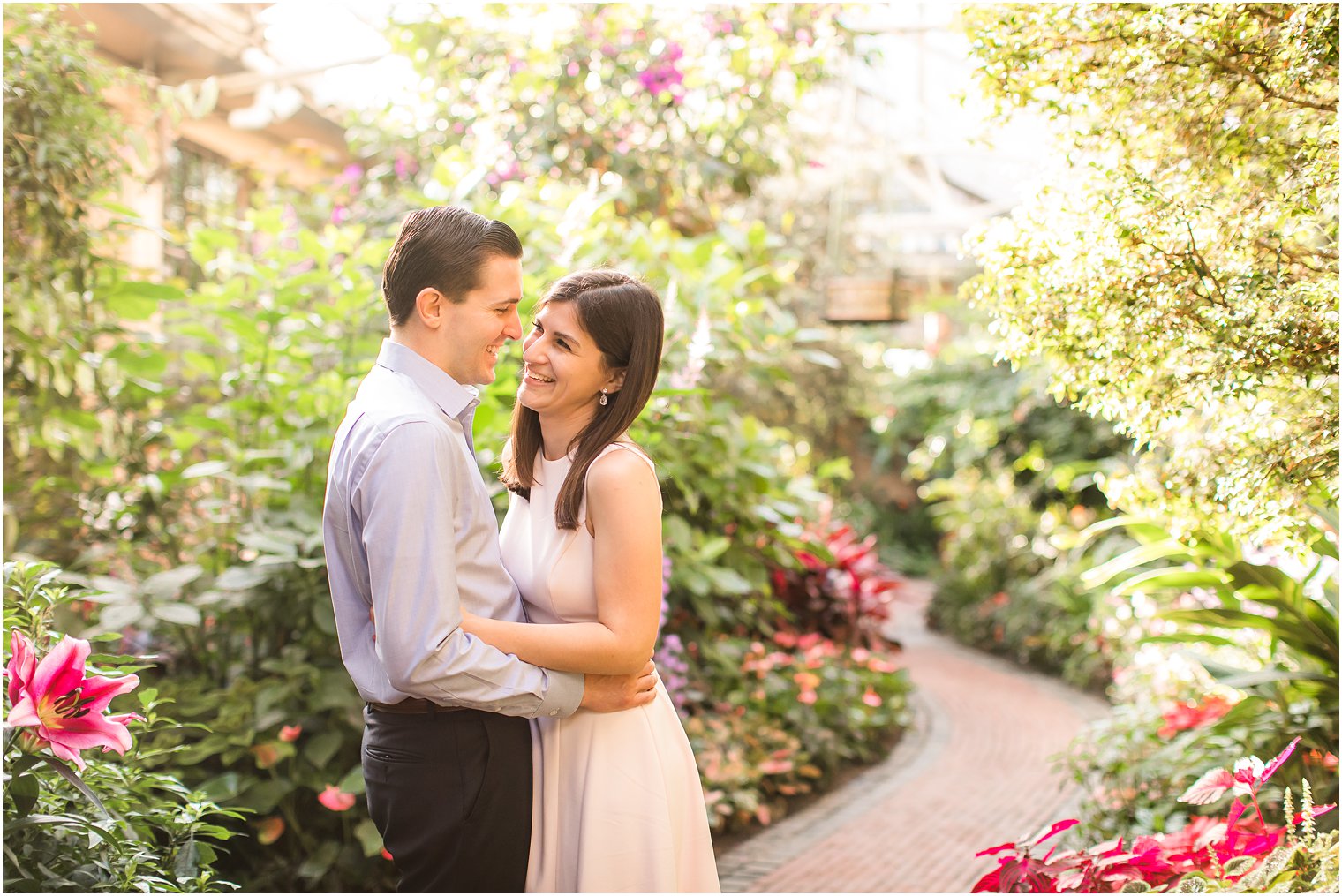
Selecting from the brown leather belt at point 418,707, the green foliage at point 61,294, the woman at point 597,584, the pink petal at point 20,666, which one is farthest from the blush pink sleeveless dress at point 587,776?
the green foliage at point 61,294

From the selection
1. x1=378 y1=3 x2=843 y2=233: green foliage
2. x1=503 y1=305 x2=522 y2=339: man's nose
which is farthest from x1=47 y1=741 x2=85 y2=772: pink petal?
x1=378 y1=3 x2=843 y2=233: green foliage

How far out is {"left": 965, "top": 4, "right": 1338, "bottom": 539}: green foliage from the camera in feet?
6.44

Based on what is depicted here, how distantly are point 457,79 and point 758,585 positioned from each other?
2.77 m

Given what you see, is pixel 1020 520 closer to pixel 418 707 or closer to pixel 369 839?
pixel 369 839

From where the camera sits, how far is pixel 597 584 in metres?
1.60

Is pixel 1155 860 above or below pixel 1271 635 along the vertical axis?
below

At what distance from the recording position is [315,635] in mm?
3029

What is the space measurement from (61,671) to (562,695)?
770 millimetres

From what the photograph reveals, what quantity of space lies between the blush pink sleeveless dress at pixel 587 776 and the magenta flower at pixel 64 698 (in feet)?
2.18

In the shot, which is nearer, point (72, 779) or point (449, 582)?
point (449, 582)

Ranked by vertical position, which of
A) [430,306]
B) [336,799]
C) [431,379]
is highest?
[430,306]

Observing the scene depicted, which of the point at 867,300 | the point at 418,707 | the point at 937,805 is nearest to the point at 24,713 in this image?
the point at 418,707

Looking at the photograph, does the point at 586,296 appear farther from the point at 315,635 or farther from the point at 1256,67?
the point at 315,635

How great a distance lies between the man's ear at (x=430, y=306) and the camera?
5.24 feet
